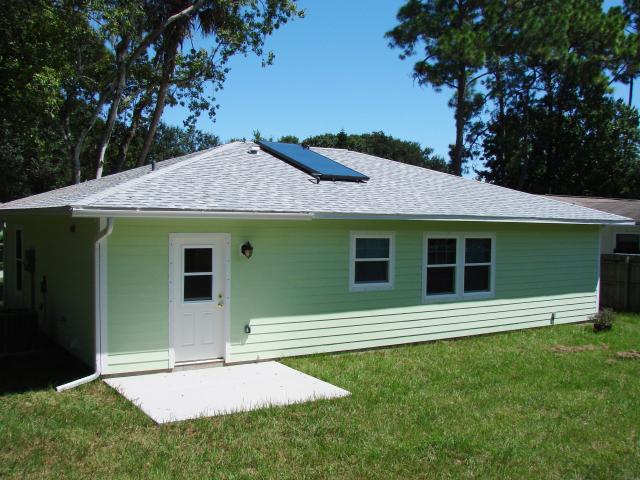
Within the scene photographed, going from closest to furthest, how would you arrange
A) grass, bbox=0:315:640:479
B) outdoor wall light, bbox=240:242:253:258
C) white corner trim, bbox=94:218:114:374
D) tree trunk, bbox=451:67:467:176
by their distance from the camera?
grass, bbox=0:315:640:479 < white corner trim, bbox=94:218:114:374 < outdoor wall light, bbox=240:242:253:258 < tree trunk, bbox=451:67:467:176

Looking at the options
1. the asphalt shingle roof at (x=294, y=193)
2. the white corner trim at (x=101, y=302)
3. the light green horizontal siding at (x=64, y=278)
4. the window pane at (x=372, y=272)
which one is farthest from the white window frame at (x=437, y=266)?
the light green horizontal siding at (x=64, y=278)

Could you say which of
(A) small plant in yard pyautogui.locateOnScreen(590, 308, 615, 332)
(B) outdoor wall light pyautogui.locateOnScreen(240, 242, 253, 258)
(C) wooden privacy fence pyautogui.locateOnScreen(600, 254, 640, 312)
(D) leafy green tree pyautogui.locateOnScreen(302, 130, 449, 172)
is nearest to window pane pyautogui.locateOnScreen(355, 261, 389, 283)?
(B) outdoor wall light pyautogui.locateOnScreen(240, 242, 253, 258)

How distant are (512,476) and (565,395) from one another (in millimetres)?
2923

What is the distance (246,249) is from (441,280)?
169 inches

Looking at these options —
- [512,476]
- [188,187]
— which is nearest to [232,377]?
[188,187]

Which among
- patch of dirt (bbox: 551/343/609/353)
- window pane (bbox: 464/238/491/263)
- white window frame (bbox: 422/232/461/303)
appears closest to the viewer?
patch of dirt (bbox: 551/343/609/353)

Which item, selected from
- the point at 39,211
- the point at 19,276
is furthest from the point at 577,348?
the point at 19,276

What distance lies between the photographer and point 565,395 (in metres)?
7.82

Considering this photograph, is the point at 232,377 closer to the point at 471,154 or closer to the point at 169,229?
the point at 169,229

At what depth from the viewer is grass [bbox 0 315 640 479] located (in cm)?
540

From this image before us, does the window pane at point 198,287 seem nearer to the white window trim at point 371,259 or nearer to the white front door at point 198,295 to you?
the white front door at point 198,295

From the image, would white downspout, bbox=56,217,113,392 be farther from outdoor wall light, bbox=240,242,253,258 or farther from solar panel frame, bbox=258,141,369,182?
solar panel frame, bbox=258,141,369,182

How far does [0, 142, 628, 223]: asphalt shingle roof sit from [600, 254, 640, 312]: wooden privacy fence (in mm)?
2453

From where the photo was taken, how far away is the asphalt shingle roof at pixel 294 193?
8.45 metres
